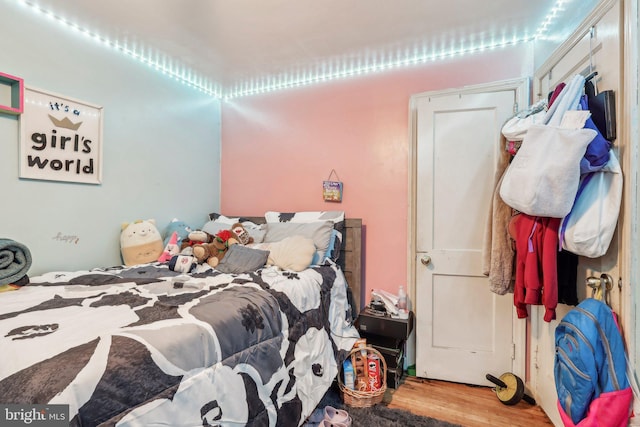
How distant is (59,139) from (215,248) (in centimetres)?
118

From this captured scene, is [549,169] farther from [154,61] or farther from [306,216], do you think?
[154,61]

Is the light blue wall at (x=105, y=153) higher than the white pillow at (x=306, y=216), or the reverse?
the light blue wall at (x=105, y=153)

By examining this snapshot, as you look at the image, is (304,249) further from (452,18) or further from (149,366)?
(452,18)

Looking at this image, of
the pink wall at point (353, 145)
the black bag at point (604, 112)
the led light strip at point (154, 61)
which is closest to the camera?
the black bag at point (604, 112)

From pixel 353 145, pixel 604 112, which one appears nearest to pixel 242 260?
pixel 353 145

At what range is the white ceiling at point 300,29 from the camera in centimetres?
176

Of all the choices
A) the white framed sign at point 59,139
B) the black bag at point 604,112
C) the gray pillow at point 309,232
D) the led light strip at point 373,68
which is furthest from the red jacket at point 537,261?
the white framed sign at point 59,139

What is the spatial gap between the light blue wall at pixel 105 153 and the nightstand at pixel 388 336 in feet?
6.06

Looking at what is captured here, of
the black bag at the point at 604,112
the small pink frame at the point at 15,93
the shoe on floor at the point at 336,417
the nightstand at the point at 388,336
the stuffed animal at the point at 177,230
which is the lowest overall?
the shoe on floor at the point at 336,417

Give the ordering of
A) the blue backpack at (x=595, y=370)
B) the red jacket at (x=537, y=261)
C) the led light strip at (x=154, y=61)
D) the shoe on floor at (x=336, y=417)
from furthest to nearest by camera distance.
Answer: the led light strip at (x=154, y=61) < the shoe on floor at (x=336, y=417) < the red jacket at (x=537, y=261) < the blue backpack at (x=595, y=370)

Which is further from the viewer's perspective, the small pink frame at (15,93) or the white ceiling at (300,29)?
the white ceiling at (300,29)

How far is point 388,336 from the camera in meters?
2.05

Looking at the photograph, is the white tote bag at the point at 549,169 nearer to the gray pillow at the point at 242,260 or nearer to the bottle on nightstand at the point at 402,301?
the bottle on nightstand at the point at 402,301

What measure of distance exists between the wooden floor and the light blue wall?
89.7 inches
